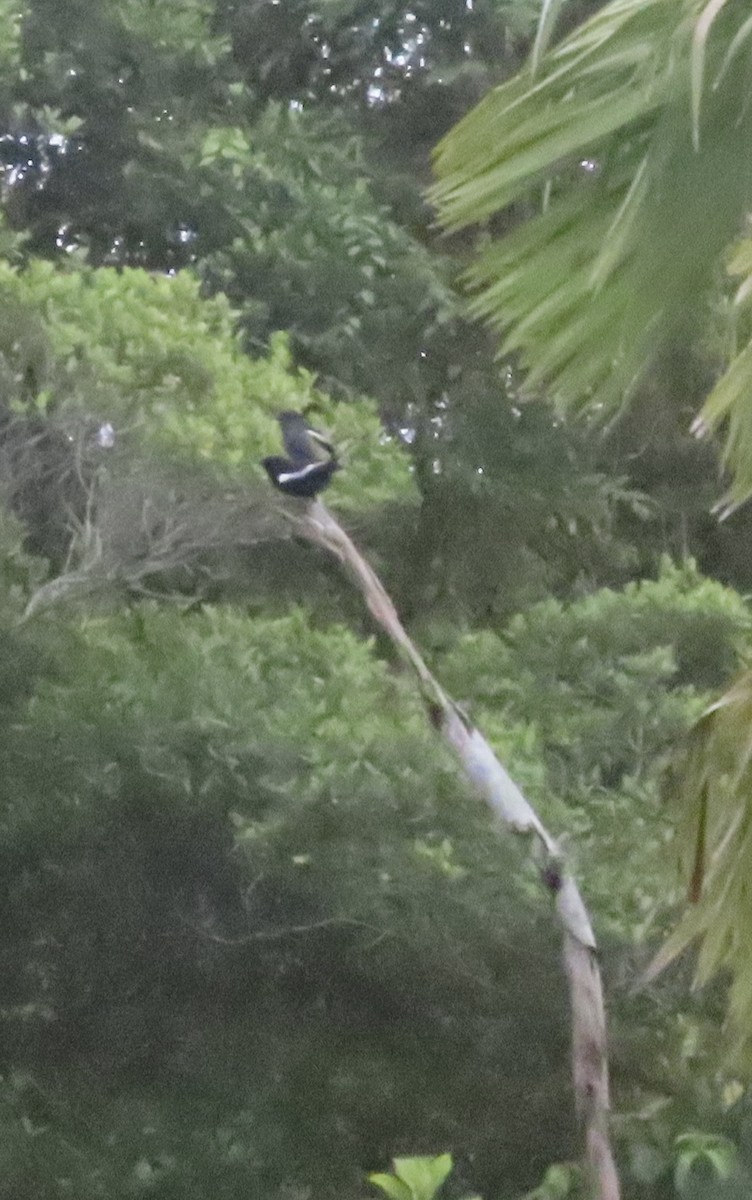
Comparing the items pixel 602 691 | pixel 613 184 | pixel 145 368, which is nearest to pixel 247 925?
pixel 602 691

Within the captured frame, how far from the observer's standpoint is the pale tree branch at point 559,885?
3.26m

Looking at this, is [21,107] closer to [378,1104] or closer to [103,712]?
[103,712]

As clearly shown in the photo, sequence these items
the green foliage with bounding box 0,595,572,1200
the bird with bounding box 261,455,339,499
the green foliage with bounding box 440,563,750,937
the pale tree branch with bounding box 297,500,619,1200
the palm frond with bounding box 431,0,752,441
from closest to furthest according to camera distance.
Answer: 1. the palm frond with bounding box 431,0,752,441
2. the bird with bounding box 261,455,339,499
3. the pale tree branch with bounding box 297,500,619,1200
4. the green foliage with bounding box 0,595,572,1200
5. the green foliage with bounding box 440,563,750,937

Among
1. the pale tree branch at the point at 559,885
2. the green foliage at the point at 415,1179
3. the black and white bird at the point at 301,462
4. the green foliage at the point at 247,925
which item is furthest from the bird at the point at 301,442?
the green foliage at the point at 415,1179

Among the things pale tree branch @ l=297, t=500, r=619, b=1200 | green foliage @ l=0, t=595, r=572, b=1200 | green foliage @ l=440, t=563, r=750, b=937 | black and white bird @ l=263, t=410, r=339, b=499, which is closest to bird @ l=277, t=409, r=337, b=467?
black and white bird @ l=263, t=410, r=339, b=499

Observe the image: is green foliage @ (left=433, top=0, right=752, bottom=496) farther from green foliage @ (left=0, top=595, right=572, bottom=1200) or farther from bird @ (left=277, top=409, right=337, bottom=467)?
green foliage @ (left=0, top=595, right=572, bottom=1200)

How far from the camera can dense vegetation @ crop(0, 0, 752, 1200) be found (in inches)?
130

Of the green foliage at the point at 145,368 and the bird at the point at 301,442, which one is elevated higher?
the green foliage at the point at 145,368

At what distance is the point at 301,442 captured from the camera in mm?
3141

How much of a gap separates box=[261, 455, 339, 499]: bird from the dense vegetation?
105 millimetres

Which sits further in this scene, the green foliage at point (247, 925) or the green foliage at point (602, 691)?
the green foliage at point (602, 691)

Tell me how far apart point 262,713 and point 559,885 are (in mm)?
753

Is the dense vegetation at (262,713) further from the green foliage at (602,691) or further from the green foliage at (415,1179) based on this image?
the green foliage at (415,1179)

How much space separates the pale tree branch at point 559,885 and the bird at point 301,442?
14 cm
